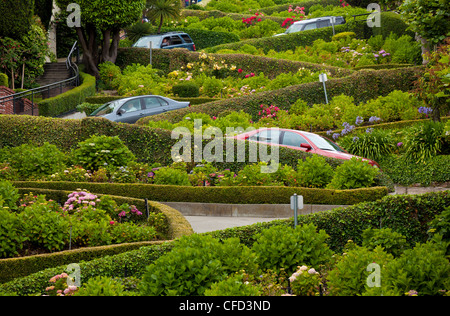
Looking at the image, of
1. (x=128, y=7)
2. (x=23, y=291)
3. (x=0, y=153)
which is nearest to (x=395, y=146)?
(x=0, y=153)

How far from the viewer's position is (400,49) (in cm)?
3108

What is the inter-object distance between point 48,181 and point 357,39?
2455 cm

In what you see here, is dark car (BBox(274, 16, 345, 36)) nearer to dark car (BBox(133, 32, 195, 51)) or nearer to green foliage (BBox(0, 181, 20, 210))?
dark car (BBox(133, 32, 195, 51))

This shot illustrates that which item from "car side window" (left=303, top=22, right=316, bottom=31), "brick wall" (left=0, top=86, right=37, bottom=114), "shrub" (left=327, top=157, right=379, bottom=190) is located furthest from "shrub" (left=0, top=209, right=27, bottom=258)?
"car side window" (left=303, top=22, right=316, bottom=31)

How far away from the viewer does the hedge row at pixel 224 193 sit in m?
13.0

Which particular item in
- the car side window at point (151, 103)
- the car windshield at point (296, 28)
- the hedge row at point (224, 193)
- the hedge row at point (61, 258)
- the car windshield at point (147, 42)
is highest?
the car windshield at point (296, 28)

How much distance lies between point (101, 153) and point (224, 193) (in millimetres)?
3381

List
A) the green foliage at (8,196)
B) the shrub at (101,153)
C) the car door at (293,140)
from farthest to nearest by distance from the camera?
1. the car door at (293,140)
2. the shrub at (101,153)
3. the green foliage at (8,196)

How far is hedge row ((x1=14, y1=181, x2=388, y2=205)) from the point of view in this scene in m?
13.0

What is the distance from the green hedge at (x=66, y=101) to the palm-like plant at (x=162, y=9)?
1260 centimetres

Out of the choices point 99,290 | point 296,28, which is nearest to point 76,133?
point 99,290

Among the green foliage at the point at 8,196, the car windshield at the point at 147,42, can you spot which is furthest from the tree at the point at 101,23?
the green foliage at the point at 8,196

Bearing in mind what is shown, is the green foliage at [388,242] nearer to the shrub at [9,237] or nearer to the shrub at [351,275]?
the shrub at [351,275]

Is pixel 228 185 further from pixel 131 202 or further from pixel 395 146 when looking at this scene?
pixel 395 146
